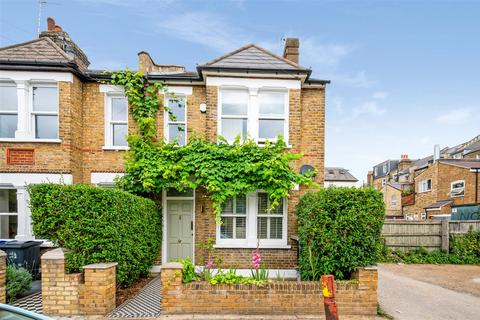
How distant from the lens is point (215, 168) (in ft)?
22.8

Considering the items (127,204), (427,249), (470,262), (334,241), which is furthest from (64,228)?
(470,262)

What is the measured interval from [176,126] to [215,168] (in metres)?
2.48

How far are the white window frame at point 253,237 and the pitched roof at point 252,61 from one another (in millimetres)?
4089

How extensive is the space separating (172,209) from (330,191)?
17.4 feet

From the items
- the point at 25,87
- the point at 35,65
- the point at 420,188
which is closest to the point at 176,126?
Result: the point at 35,65

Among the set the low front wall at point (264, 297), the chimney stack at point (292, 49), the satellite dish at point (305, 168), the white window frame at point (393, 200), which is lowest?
the white window frame at point (393, 200)

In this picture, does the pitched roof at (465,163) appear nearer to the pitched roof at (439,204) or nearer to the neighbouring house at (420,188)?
the neighbouring house at (420,188)

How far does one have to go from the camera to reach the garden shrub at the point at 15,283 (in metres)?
5.01

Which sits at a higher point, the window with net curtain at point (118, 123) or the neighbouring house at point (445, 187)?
the window with net curtain at point (118, 123)

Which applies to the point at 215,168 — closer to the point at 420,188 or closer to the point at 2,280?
the point at 2,280

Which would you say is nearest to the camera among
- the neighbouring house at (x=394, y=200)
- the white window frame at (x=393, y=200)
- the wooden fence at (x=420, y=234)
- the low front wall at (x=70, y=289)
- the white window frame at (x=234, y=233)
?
the low front wall at (x=70, y=289)

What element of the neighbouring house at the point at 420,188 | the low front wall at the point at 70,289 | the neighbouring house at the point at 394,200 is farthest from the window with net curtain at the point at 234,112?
the neighbouring house at the point at 394,200

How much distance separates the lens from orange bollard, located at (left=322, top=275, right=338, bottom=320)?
2.39m

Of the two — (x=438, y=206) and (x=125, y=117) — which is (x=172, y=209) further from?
(x=438, y=206)
